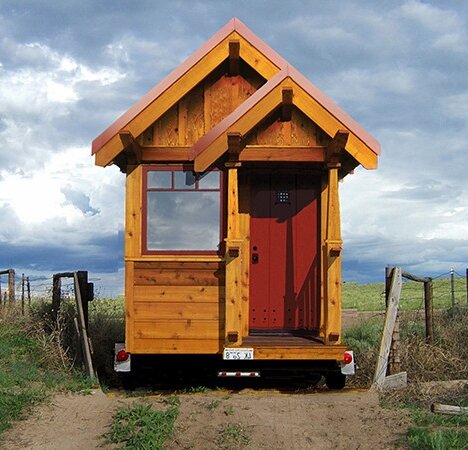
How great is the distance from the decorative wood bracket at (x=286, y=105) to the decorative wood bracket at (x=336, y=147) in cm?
80

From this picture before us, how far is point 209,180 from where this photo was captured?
36.9 ft

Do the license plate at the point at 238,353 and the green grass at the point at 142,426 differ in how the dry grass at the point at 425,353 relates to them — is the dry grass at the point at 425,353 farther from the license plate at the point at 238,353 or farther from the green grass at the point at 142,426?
the green grass at the point at 142,426

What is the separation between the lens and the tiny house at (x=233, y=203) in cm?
1077

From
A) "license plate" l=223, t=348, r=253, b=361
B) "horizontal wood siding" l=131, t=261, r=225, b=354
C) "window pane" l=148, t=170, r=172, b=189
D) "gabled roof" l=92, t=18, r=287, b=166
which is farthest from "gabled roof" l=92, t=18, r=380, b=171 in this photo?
"license plate" l=223, t=348, r=253, b=361

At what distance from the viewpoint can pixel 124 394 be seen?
35.0 ft

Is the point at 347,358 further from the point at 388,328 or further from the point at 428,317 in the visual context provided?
the point at 428,317

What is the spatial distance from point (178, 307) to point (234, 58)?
4003 millimetres

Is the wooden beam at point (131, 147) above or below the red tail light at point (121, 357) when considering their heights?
above

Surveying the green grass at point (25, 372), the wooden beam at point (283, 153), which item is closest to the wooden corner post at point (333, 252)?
the wooden beam at point (283, 153)

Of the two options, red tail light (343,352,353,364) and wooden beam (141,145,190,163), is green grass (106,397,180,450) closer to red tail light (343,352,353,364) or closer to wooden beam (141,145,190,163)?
red tail light (343,352,353,364)

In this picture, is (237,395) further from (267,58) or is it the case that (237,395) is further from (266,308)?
(267,58)

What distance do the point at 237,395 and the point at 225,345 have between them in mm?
834

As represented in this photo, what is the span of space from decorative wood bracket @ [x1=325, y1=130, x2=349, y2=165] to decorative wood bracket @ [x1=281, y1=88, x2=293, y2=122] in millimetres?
800

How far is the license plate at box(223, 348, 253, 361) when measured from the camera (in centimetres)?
1059
